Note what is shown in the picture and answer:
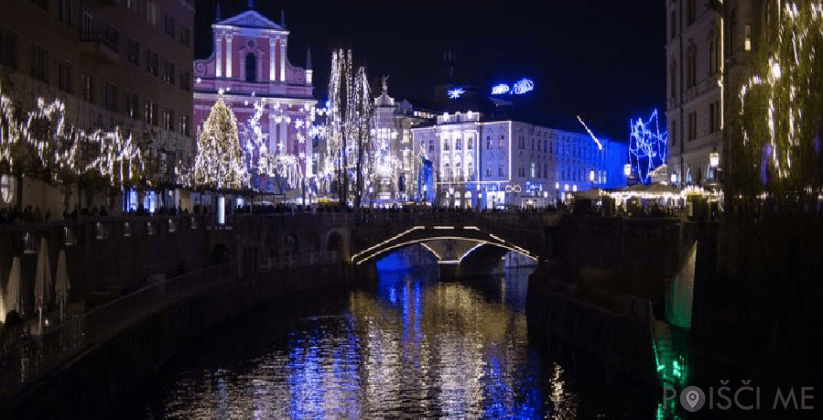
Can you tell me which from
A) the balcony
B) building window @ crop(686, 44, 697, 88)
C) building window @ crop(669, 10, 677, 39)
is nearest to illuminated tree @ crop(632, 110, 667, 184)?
building window @ crop(669, 10, 677, 39)

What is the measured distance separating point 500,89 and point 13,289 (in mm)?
163153

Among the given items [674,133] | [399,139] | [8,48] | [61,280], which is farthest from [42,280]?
[399,139]

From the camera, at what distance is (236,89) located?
435ft

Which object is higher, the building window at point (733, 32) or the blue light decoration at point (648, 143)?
the building window at point (733, 32)

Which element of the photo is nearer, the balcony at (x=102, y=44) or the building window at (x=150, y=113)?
the balcony at (x=102, y=44)

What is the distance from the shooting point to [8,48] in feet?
166

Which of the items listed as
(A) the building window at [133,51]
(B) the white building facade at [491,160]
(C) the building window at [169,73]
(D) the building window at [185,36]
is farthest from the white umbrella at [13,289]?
(B) the white building facade at [491,160]

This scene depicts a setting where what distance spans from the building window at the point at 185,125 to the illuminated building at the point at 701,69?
126 feet

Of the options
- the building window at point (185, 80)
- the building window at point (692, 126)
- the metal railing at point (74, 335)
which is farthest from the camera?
the building window at point (185, 80)

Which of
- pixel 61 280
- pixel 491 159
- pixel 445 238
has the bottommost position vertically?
pixel 61 280

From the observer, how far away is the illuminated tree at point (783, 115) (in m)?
31.6

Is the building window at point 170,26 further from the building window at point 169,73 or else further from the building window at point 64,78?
the building window at point 64,78

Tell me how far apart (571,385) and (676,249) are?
25.2 ft

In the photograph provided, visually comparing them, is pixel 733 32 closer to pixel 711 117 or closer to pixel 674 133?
pixel 711 117
